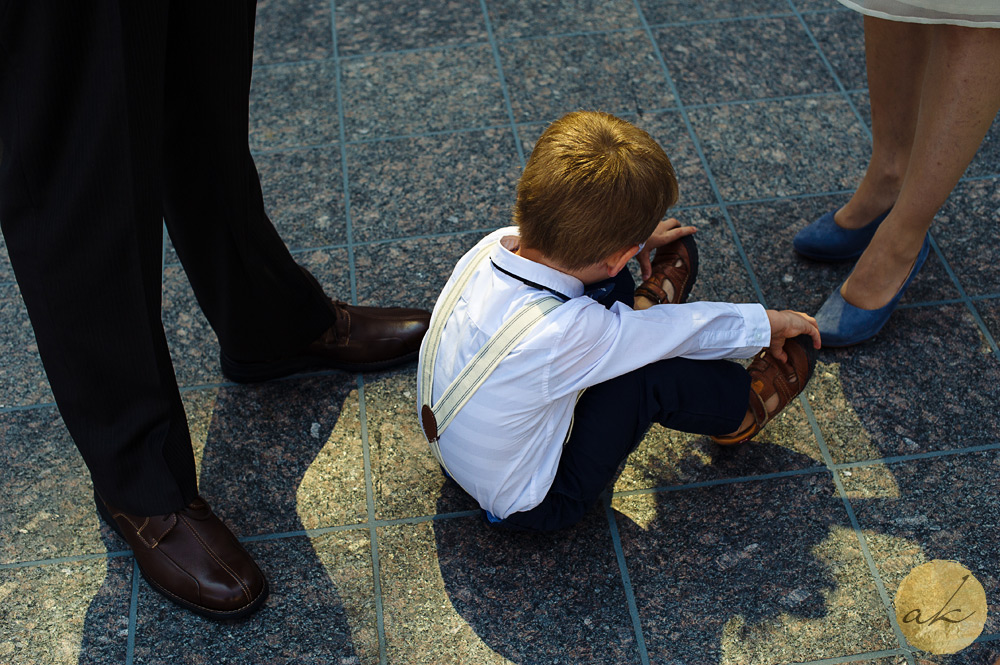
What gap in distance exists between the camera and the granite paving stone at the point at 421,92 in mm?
2965

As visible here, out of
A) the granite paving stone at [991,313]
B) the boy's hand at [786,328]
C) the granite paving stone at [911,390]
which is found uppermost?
the boy's hand at [786,328]

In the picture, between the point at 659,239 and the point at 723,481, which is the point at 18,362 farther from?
the point at 723,481

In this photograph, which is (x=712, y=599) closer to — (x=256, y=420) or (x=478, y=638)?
(x=478, y=638)

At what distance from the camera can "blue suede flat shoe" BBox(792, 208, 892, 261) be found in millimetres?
2494

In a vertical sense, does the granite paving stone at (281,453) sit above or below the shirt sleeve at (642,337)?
below

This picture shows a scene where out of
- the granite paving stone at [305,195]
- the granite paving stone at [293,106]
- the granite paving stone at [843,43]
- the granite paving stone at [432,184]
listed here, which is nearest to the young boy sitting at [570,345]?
the granite paving stone at [432,184]

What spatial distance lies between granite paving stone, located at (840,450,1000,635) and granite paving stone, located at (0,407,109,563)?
1.72m

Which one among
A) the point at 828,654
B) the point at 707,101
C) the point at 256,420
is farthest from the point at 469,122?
the point at 828,654

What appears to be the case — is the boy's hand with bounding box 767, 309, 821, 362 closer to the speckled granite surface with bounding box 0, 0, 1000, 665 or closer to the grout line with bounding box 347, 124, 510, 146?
the speckled granite surface with bounding box 0, 0, 1000, 665

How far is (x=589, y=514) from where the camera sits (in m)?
2.05

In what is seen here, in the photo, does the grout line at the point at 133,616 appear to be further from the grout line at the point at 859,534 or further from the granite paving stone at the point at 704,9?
the granite paving stone at the point at 704,9

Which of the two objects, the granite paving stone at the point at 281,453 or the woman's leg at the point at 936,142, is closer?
the woman's leg at the point at 936,142

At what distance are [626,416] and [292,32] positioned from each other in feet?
7.28

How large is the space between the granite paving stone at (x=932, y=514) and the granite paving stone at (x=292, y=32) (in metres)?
2.31
